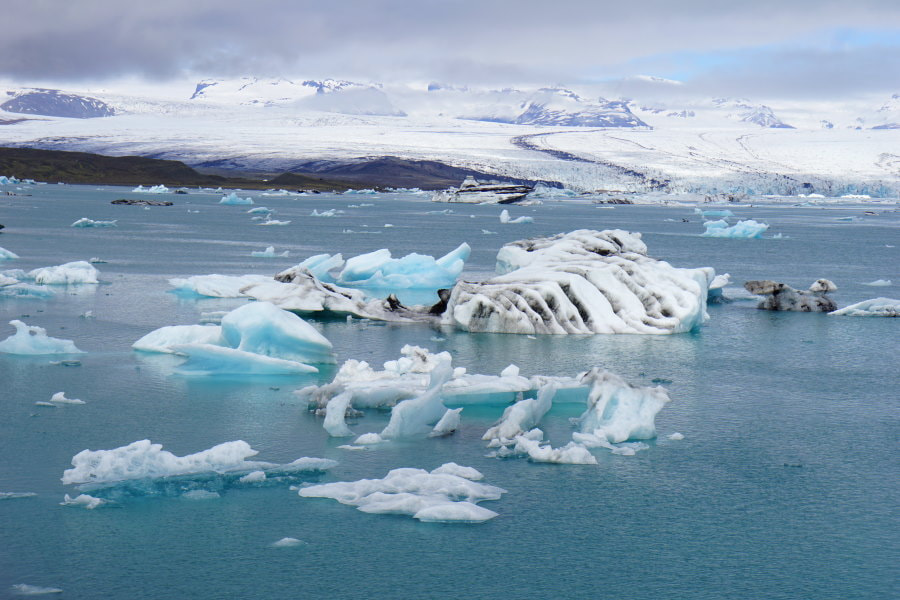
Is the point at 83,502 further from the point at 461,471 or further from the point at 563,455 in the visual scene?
the point at 563,455

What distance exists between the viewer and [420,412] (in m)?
6.17

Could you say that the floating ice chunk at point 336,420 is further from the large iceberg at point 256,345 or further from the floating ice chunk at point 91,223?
the floating ice chunk at point 91,223

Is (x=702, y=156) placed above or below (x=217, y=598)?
above

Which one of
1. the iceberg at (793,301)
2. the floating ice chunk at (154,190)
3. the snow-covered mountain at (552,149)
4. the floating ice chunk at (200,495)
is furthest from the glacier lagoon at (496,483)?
the snow-covered mountain at (552,149)

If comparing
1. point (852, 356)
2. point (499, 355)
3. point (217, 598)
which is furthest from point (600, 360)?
point (217, 598)

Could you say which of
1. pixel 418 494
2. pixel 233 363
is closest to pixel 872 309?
pixel 233 363

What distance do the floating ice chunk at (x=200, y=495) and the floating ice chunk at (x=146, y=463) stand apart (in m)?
0.23

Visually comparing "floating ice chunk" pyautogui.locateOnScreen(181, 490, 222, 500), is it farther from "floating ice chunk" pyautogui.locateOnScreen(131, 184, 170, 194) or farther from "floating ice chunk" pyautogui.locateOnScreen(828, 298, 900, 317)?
"floating ice chunk" pyautogui.locateOnScreen(131, 184, 170, 194)

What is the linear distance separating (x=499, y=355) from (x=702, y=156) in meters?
91.2

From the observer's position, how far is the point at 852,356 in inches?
373

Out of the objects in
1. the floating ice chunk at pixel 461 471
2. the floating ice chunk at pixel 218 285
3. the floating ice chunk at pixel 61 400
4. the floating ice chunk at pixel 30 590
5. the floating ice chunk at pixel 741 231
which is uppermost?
the floating ice chunk at pixel 741 231

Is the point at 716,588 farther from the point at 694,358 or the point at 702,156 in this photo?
the point at 702,156

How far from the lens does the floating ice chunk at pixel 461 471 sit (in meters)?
5.18

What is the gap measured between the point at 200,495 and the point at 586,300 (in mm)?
6415
